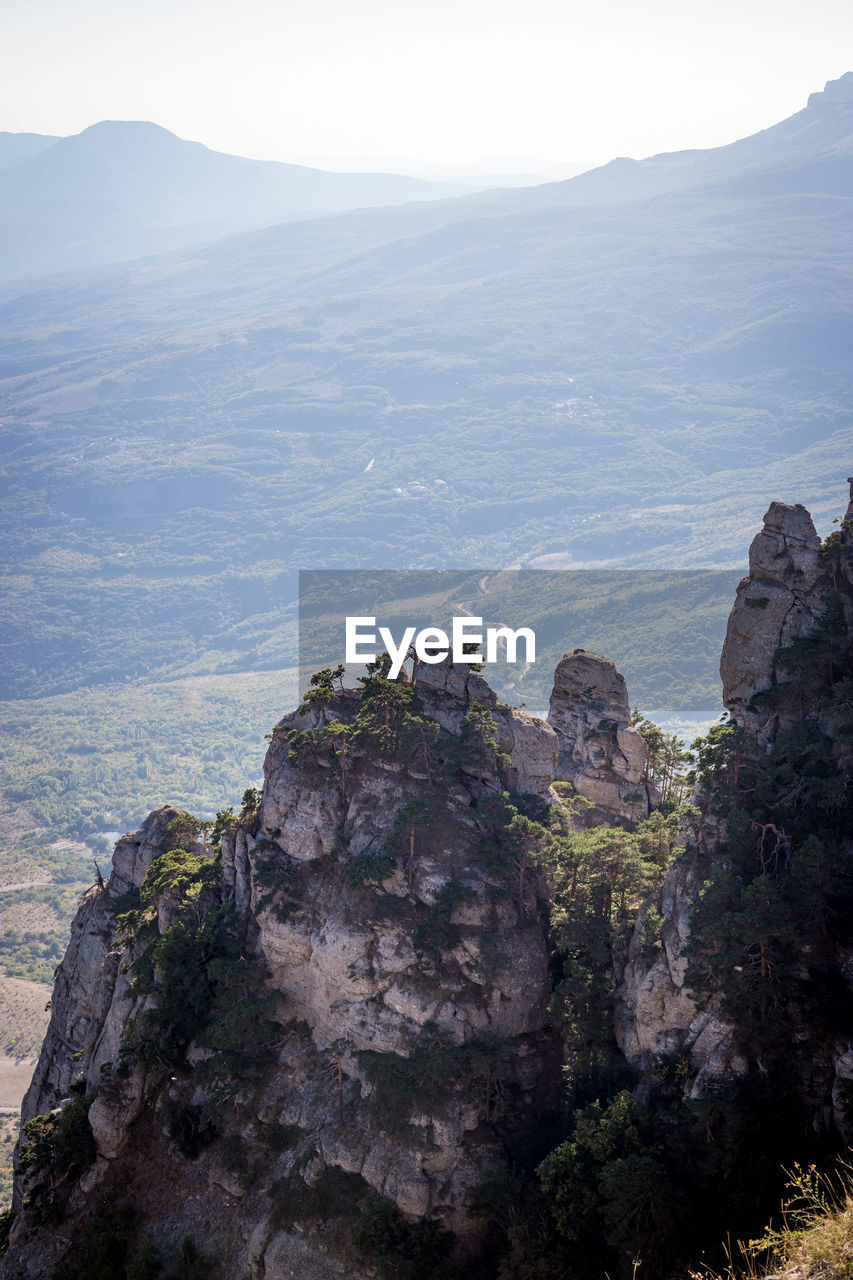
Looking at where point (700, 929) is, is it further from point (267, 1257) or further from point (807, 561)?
point (267, 1257)

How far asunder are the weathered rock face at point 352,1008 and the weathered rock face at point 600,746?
671 cm

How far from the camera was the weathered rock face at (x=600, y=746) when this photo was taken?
5406 cm

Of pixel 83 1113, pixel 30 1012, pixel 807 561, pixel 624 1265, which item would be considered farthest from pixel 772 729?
pixel 30 1012

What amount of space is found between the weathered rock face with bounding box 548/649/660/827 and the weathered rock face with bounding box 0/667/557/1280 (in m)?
6.71

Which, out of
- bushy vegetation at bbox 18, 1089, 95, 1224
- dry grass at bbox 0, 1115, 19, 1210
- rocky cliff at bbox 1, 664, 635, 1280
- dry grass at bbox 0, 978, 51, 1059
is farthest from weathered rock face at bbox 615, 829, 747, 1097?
dry grass at bbox 0, 978, 51, 1059

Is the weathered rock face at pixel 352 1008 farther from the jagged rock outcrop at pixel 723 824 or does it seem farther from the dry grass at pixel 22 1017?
the dry grass at pixel 22 1017

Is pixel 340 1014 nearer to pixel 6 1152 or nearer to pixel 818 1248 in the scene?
pixel 818 1248

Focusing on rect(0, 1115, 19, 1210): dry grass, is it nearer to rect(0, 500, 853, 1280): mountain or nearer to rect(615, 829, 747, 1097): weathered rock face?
rect(0, 500, 853, 1280): mountain

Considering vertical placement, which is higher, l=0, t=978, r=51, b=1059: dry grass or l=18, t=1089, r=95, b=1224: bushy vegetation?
l=18, t=1089, r=95, b=1224: bushy vegetation

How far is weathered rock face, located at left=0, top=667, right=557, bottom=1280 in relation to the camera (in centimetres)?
4041

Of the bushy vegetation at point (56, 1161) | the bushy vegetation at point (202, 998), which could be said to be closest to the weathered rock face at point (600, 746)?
the bushy vegetation at point (202, 998)

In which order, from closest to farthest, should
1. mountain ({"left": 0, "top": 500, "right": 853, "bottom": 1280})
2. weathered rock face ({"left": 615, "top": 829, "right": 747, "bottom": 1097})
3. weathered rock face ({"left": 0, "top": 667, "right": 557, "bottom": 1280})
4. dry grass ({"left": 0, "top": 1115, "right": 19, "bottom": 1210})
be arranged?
mountain ({"left": 0, "top": 500, "right": 853, "bottom": 1280}) → weathered rock face ({"left": 615, "top": 829, "right": 747, "bottom": 1097}) → weathered rock face ({"left": 0, "top": 667, "right": 557, "bottom": 1280}) → dry grass ({"left": 0, "top": 1115, "right": 19, "bottom": 1210})

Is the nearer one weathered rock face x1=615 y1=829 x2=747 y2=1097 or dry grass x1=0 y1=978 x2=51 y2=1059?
weathered rock face x1=615 y1=829 x2=747 y2=1097

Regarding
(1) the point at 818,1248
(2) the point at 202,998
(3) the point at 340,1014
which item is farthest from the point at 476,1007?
(1) the point at 818,1248
